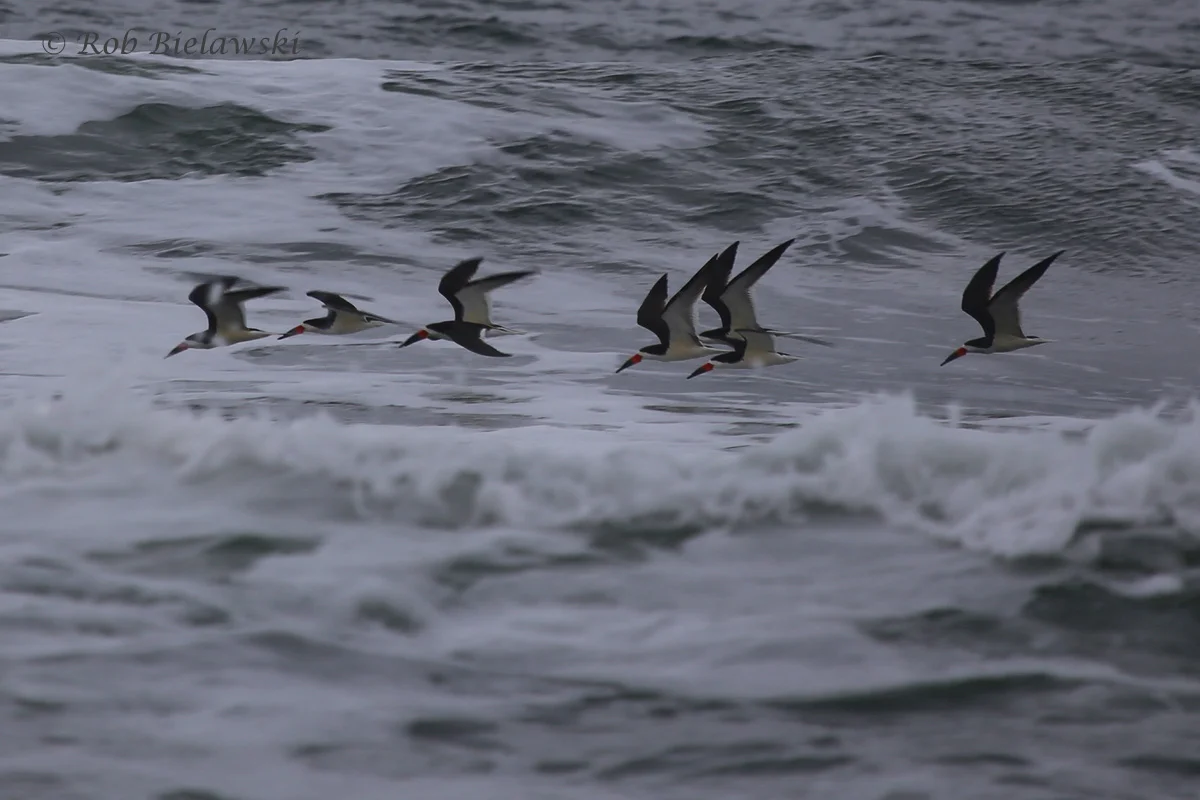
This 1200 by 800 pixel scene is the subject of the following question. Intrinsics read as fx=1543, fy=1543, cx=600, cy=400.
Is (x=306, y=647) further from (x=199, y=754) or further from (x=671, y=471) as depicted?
(x=671, y=471)

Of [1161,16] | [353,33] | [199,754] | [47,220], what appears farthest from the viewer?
[1161,16]

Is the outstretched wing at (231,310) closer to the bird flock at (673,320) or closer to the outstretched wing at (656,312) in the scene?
the bird flock at (673,320)

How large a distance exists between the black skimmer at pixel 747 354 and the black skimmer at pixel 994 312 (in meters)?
1.13

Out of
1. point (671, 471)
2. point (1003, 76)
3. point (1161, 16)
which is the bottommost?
point (671, 471)

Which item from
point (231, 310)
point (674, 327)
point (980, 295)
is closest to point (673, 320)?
point (674, 327)

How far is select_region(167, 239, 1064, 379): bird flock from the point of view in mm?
9805

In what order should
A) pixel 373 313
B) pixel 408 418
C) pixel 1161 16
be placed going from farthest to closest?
1. pixel 1161 16
2. pixel 373 313
3. pixel 408 418

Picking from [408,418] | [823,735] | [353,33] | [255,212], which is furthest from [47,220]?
[823,735]

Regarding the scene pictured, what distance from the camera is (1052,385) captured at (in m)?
10.2

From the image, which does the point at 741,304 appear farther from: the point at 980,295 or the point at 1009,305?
the point at 1009,305

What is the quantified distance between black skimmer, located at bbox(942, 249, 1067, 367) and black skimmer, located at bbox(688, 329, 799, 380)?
1.13 meters

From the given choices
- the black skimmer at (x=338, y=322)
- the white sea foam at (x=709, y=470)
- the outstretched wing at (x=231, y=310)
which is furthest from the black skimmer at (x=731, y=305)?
the outstretched wing at (x=231, y=310)

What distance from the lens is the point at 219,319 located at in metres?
10.1

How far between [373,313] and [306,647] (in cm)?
587
